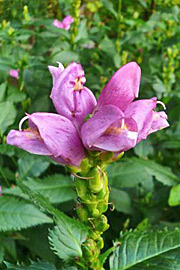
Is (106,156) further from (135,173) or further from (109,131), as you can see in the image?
(135,173)

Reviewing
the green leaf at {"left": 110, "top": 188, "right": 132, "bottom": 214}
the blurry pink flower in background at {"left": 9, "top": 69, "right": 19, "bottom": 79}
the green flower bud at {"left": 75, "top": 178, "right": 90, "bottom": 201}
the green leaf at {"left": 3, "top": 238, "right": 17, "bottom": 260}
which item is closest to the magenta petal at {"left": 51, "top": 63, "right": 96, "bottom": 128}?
the green flower bud at {"left": 75, "top": 178, "right": 90, "bottom": 201}

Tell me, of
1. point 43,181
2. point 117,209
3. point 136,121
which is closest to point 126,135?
point 136,121

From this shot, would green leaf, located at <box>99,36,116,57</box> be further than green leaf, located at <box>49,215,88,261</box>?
Yes

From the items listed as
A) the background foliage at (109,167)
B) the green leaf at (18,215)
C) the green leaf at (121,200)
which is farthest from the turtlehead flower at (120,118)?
the green leaf at (121,200)

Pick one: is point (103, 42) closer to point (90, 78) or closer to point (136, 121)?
point (90, 78)

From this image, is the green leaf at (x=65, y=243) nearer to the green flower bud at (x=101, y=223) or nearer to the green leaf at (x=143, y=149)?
the green flower bud at (x=101, y=223)

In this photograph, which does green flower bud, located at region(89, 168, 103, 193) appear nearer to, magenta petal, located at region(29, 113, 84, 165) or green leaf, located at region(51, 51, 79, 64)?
magenta petal, located at region(29, 113, 84, 165)
